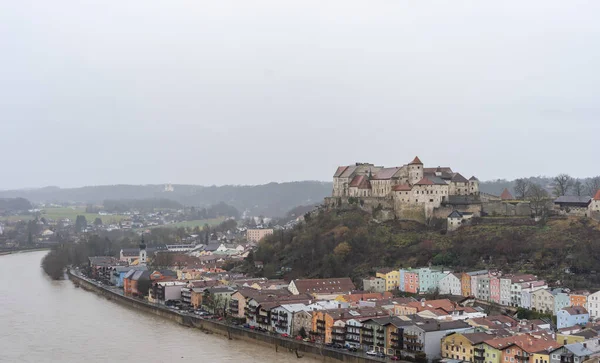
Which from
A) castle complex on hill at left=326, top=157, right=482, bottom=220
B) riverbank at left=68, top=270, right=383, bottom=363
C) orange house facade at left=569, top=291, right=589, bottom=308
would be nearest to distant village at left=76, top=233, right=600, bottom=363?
orange house facade at left=569, top=291, right=589, bottom=308

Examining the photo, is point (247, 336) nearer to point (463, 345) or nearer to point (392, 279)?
point (392, 279)

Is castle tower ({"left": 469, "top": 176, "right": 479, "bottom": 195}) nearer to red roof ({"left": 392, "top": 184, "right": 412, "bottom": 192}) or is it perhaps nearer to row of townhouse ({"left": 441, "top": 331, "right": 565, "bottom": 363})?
red roof ({"left": 392, "top": 184, "right": 412, "bottom": 192})

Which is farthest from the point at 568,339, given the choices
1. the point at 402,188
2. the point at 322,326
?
the point at 402,188

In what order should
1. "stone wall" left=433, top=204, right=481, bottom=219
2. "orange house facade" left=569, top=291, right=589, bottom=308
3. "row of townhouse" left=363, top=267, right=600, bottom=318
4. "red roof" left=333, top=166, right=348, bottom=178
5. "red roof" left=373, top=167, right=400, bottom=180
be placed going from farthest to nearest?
"red roof" left=333, top=166, right=348, bottom=178 < "red roof" left=373, top=167, right=400, bottom=180 < "stone wall" left=433, top=204, right=481, bottom=219 < "row of townhouse" left=363, top=267, right=600, bottom=318 < "orange house facade" left=569, top=291, right=589, bottom=308

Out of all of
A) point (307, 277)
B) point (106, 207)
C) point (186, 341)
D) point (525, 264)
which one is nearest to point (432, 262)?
point (525, 264)

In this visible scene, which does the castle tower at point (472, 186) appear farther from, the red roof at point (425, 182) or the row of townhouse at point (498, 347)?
the row of townhouse at point (498, 347)

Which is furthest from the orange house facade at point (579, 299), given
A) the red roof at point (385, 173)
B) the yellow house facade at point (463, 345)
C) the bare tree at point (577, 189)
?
the red roof at point (385, 173)
